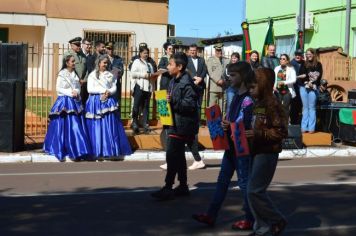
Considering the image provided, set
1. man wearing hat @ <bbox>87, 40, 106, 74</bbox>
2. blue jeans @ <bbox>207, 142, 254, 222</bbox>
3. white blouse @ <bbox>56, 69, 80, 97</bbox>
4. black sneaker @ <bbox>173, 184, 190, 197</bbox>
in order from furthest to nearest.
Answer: man wearing hat @ <bbox>87, 40, 106, 74</bbox> → white blouse @ <bbox>56, 69, 80, 97</bbox> → black sneaker @ <bbox>173, 184, 190, 197</bbox> → blue jeans @ <bbox>207, 142, 254, 222</bbox>

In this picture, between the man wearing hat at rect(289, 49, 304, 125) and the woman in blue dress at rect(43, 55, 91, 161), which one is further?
the man wearing hat at rect(289, 49, 304, 125)

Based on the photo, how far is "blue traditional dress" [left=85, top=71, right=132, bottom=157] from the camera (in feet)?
41.8

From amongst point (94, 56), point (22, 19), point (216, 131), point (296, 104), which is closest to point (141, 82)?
point (94, 56)

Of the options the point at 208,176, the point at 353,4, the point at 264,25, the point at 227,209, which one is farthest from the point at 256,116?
the point at 264,25

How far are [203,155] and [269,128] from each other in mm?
7342

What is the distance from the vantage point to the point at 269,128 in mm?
6418

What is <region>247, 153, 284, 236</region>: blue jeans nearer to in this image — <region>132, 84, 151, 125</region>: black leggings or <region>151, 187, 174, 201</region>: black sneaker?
<region>151, 187, 174, 201</region>: black sneaker

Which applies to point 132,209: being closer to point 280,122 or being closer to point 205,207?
point 205,207

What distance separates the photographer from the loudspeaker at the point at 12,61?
1314cm

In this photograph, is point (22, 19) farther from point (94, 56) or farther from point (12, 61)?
point (12, 61)

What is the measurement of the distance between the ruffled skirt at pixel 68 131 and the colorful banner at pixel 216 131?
572 centimetres

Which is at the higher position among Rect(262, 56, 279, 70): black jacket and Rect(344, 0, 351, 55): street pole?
Rect(344, 0, 351, 55): street pole

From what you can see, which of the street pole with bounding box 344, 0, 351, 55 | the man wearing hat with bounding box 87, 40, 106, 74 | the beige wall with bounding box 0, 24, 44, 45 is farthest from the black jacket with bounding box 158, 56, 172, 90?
the street pole with bounding box 344, 0, 351, 55

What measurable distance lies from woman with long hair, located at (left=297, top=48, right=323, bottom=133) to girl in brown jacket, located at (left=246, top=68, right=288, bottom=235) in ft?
29.8
